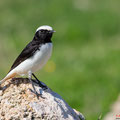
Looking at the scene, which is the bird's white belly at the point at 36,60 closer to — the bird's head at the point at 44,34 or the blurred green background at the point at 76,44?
the bird's head at the point at 44,34

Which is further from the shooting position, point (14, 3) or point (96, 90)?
point (14, 3)

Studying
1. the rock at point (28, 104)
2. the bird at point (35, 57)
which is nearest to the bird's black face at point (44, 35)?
the bird at point (35, 57)

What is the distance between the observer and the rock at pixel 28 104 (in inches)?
265

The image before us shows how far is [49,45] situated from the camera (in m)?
7.86

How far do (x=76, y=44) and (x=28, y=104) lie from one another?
11.6 metres

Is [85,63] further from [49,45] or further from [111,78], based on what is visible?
[49,45]

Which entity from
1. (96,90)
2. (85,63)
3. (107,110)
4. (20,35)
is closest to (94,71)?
(85,63)

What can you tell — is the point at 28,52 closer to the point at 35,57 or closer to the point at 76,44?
the point at 35,57

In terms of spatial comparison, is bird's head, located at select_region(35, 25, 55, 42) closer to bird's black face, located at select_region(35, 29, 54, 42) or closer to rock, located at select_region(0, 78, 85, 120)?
bird's black face, located at select_region(35, 29, 54, 42)

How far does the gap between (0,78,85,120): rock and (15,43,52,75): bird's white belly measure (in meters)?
0.33

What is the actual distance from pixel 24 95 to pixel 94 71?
7.85 meters

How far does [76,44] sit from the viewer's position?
18.4 m

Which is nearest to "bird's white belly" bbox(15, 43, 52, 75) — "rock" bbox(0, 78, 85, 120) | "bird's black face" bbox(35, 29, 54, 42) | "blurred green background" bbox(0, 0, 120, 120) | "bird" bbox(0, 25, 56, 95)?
"bird" bbox(0, 25, 56, 95)

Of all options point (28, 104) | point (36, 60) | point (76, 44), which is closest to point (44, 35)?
point (36, 60)
